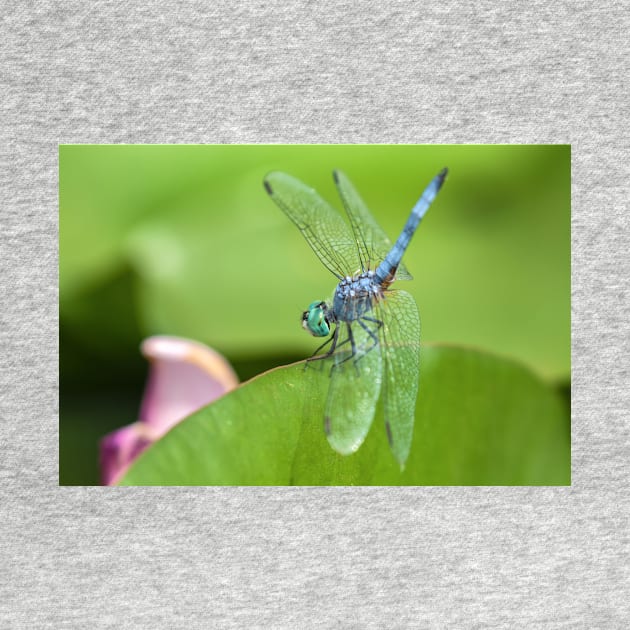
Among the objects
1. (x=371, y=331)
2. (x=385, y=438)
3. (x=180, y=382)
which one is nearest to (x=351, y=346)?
(x=371, y=331)

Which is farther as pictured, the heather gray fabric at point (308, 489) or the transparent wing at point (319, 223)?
the heather gray fabric at point (308, 489)

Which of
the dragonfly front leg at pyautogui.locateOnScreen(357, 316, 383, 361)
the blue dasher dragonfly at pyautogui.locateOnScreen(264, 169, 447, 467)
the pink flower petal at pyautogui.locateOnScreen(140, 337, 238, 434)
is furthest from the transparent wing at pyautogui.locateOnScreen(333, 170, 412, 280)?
the pink flower petal at pyautogui.locateOnScreen(140, 337, 238, 434)

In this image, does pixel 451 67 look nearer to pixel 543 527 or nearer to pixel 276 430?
pixel 276 430

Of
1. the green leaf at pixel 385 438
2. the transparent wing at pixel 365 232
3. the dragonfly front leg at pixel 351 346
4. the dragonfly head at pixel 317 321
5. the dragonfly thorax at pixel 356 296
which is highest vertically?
the transparent wing at pixel 365 232

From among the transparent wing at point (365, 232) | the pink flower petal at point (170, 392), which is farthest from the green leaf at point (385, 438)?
the transparent wing at point (365, 232)

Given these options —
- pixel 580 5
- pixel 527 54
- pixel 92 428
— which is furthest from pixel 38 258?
pixel 580 5

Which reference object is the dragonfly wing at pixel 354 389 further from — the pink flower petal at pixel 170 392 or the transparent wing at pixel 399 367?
the pink flower petal at pixel 170 392

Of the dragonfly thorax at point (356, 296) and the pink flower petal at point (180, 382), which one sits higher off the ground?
the dragonfly thorax at point (356, 296)
